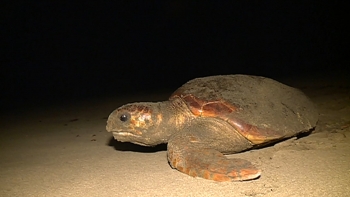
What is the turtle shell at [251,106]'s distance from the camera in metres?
2.47

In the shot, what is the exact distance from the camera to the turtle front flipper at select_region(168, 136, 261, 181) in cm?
194

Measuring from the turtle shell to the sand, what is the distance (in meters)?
0.16

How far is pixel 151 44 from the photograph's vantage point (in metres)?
16.8

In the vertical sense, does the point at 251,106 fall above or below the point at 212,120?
above

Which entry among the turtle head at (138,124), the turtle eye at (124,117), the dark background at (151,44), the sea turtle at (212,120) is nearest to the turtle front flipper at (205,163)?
the sea turtle at (212,120)

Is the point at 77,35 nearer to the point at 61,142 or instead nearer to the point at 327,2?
the point at 327,2

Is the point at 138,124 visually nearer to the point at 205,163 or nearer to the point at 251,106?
the point at 205,163

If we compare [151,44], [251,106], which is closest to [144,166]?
[251,106]

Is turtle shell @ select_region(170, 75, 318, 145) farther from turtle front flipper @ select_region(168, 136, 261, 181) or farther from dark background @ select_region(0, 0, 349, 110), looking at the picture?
dark background @ select_region(0, 0, 349, 110)

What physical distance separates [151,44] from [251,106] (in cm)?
1457

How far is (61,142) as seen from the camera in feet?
11.2

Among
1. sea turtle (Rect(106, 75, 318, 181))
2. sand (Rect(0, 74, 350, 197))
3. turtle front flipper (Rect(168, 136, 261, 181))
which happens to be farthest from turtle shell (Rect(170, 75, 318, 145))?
turtle front flipper (Rect(168, 136, 261, 181))

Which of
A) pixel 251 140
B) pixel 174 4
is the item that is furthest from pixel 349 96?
pixel 174 4

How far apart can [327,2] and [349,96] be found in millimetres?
17206
